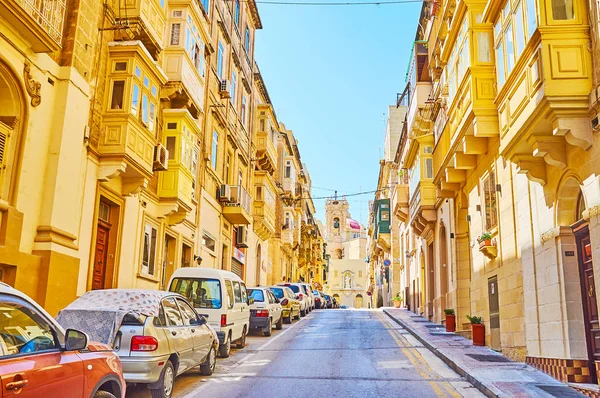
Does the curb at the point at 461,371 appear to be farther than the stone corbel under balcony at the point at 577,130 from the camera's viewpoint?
No

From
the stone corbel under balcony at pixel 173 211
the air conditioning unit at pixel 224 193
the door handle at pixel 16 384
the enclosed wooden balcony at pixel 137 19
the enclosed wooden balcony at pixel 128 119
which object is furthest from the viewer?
the air conditioning unit at pixel 224 193

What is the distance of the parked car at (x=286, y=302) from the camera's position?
24891 mm

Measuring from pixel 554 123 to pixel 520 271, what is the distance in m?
4.27

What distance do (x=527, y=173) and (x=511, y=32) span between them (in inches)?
117

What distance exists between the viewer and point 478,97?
543 inches

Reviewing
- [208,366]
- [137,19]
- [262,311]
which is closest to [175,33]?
[137,19]

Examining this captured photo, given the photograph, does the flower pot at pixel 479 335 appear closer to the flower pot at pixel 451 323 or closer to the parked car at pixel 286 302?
the flower pot at pixel 451 323

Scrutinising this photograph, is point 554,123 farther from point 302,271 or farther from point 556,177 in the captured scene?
point 302,271

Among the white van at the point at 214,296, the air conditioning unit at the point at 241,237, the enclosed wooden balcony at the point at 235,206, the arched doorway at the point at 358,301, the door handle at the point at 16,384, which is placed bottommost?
the door handle at the point at 16,384

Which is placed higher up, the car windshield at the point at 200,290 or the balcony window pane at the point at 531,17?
the balcony window pane at the point at 531,17

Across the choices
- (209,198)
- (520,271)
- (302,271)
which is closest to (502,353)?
(520,271)

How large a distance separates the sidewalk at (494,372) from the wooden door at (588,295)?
33.7 inches

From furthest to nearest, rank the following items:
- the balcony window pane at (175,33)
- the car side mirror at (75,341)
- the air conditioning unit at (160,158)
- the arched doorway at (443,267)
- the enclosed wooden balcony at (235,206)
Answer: the enclosed wooden balcony at (235,206) → the arched doorway at (443,267) → the balcony window pane at (175,33) → the air conditioning unit at (160,158) → the car side mirror at (75,341)

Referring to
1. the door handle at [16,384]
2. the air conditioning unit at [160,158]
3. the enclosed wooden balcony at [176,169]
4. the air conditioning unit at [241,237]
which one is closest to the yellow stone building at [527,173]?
the door handle at [16,384]
